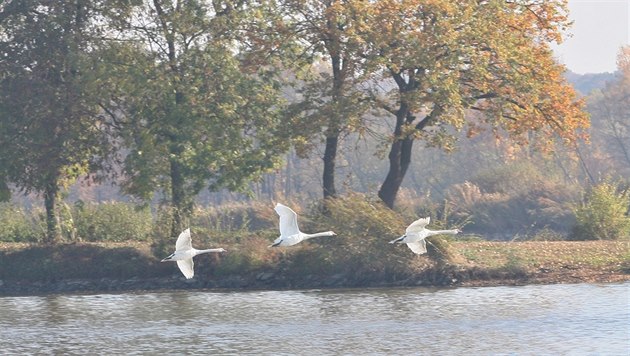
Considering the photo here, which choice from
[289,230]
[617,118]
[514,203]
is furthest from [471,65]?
[617,118]

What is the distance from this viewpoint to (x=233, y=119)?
36.6 m

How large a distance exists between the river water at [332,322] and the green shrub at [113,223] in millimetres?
6690

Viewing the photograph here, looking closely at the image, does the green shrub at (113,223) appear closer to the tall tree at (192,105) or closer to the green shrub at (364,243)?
the tall tree at (192,105)

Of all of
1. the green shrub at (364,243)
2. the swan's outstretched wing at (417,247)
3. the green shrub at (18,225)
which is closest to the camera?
the swan's outstretched wing at (417,247)

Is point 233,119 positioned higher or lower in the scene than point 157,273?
higher

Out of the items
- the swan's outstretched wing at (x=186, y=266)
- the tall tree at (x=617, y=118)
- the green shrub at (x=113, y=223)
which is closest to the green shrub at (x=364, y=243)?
the swan's outstretched wing at (x=186, y=266)

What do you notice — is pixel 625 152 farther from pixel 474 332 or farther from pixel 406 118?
pixel 474 332

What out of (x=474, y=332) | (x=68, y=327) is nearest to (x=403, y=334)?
(x=474, y=332)

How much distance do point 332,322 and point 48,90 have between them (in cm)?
1392

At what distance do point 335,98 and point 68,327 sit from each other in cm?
1172

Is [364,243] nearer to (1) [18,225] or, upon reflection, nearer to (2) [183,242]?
(2) [183,242]

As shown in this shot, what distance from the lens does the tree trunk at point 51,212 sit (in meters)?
37.6

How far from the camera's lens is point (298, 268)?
33.6 meters

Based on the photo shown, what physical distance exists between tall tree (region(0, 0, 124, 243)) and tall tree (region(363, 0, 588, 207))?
8539mm
